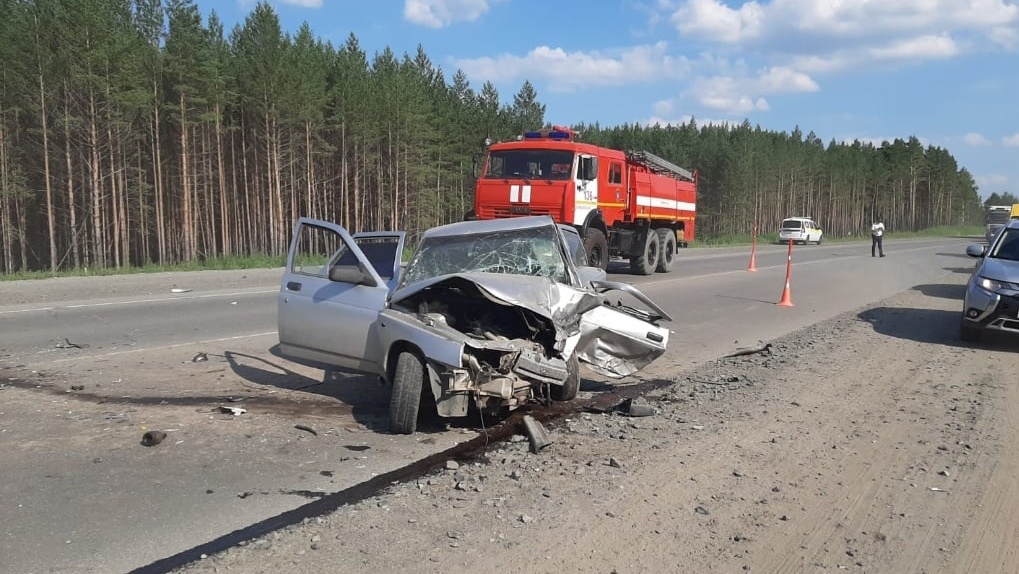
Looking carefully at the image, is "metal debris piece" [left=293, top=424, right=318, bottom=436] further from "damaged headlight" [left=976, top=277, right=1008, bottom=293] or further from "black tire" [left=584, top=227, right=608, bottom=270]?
"black tire" [left=584, top=227, right=608, bottom=270]

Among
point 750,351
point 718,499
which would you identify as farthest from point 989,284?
point 718,499

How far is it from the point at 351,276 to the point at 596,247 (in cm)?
1165

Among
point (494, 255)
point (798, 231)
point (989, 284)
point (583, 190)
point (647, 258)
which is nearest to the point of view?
point (494, 255)

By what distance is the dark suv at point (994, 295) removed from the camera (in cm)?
891

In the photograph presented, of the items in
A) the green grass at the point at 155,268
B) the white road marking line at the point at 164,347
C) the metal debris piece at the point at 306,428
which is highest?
the green grass at the point at 155,268

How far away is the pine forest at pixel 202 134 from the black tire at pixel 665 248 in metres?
16.7

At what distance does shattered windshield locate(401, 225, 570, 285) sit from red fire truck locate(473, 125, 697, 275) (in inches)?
353

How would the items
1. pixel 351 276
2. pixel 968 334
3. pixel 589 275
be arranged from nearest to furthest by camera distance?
pixel 351 276 < pixel 589 275 < pixel 968 334

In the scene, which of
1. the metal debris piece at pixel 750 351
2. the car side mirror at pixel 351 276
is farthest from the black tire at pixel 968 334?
the car side mirror at pixel 351 276

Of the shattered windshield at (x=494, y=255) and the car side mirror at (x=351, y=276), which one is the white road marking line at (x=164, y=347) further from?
the shattered windshield at (x=494, y=255)

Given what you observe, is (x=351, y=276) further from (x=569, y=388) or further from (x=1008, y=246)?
(x=1008, y=246)

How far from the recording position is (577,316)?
5742 mm

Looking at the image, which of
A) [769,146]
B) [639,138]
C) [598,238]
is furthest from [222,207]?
[769,146]

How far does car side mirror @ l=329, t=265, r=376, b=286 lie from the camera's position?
592 centimetres
